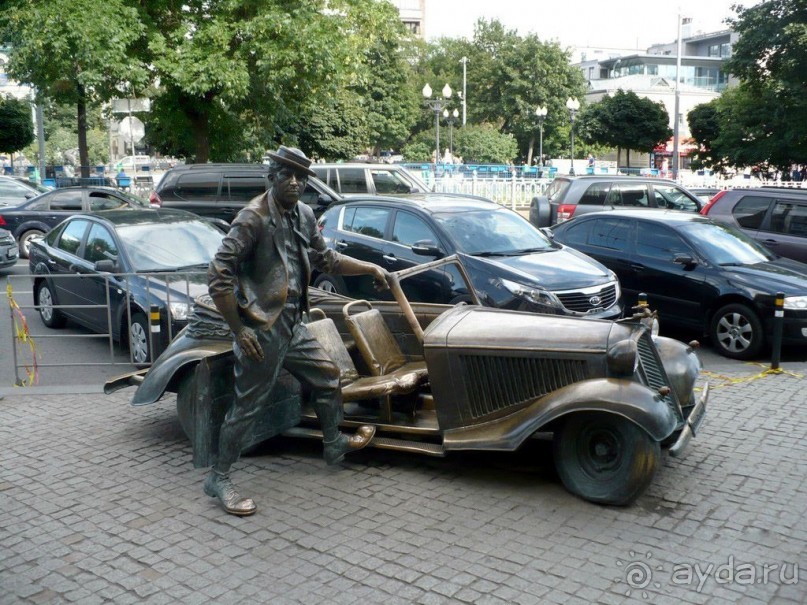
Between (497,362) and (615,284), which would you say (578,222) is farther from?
(497,362)

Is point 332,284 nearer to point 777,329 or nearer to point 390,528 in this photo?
point 777,329

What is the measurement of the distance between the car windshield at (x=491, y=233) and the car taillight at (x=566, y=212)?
627 cm

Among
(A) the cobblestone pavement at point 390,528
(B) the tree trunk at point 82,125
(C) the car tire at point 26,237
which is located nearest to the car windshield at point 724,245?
(A) the cobblestone pavement at point 390,528

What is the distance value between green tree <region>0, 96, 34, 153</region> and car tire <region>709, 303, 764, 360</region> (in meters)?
34.8

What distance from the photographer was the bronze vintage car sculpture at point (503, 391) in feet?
16.2

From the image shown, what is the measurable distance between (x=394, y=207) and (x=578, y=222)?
2.87 metres

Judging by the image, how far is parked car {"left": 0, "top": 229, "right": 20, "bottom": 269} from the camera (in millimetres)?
15562

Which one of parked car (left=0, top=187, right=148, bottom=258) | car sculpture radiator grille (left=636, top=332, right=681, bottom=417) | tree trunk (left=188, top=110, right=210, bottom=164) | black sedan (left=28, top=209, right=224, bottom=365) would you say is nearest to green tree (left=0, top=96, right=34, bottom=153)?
tree trunk (left=188, top=110, right=210, bottom=164)

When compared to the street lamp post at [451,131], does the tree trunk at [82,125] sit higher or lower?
lower

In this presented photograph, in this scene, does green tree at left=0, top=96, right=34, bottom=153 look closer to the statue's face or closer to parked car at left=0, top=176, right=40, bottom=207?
parked car at left=0, top=176, right=40, bottom=207

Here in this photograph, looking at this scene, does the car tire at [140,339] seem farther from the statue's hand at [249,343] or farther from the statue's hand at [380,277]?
the statue's hand at [249,343]

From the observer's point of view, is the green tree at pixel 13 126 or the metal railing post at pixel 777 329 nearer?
the metal railing post at pixel 777 329

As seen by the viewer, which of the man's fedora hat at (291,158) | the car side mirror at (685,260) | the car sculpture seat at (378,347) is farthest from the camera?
the car side mirror at (685,260)

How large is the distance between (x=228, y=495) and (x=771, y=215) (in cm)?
1007
